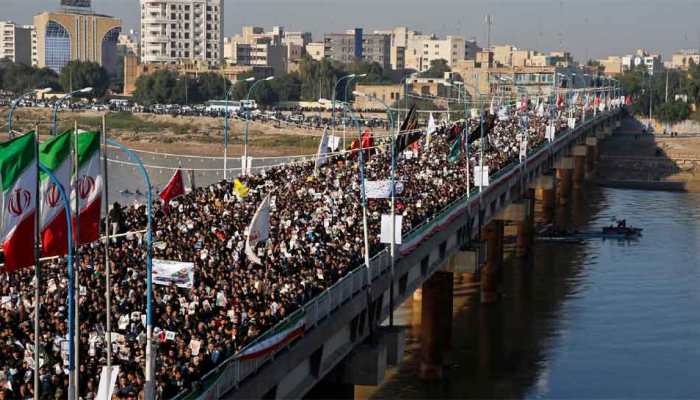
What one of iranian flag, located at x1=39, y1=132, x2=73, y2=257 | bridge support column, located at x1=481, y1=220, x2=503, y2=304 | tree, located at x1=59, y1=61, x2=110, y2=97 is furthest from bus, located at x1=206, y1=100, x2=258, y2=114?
iranian flag, located at x1=39, y1=132, x2=73, y2=257

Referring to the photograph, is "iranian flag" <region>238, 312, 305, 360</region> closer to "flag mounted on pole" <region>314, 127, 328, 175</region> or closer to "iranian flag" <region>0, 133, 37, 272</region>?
"iranian flag" <region>0, 133, 37, 272</region>

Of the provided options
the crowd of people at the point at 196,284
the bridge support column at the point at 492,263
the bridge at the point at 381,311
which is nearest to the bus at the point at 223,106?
the bridge support column at the point at 492,263

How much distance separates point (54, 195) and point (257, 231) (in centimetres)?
946

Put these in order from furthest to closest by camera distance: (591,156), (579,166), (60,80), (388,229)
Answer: (60,80), (591,156), (579,166), (388,229)

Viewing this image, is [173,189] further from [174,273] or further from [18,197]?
[18,197]

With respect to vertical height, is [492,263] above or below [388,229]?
below

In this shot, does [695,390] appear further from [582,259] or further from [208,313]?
[582,259]

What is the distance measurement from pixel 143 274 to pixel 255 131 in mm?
134427

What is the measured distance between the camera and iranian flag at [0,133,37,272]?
19.2 m

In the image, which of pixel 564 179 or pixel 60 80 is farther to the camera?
pixel 60 80

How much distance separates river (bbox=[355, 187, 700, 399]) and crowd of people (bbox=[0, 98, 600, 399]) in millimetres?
5638

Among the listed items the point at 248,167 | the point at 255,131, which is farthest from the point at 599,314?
the point at 255,131

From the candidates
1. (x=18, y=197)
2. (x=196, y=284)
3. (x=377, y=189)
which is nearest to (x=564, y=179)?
(x=377, y=189)

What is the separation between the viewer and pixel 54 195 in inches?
831
